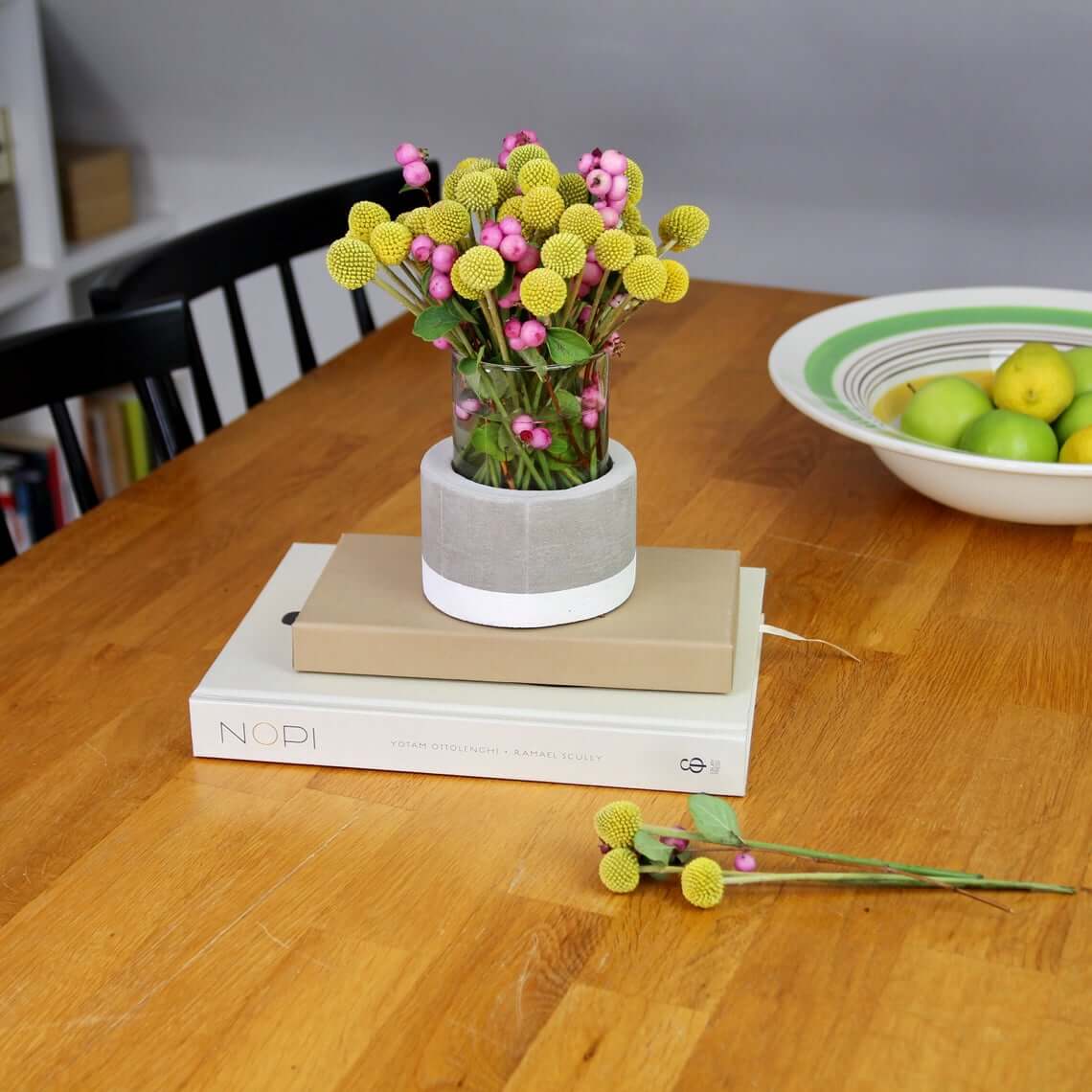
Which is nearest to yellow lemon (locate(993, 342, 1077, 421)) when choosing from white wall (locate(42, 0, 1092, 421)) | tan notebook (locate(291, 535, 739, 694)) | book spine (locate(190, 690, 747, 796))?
tan notebook (locate(291, 535, 739, 694))

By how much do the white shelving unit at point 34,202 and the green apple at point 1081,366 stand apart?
2119 millimetres

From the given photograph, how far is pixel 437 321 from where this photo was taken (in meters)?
0.90

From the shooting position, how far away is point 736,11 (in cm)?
231

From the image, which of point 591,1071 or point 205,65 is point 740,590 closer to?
point 591,1071

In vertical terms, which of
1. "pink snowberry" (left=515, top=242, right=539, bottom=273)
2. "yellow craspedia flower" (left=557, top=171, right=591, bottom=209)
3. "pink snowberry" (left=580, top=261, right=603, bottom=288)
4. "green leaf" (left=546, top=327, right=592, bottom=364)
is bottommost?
"green leaf" (left=546, top=327, right=592, bottom=364)

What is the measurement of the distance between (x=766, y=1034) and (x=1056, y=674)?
47 cm

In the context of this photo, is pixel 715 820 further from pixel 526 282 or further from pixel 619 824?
pixel 526 282

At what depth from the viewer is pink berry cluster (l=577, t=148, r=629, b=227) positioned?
0.88m

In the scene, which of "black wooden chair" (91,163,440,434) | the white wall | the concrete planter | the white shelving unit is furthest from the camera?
the white shelving unit

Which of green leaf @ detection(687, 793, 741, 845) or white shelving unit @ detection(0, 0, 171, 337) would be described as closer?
green leaf @ detection(687, 793, 741, 845)

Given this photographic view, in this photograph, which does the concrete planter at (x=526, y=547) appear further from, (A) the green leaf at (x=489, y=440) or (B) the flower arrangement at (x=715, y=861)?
(B) the flower arrangement at (x=715, y=861)

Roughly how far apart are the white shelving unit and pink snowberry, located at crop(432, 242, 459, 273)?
217cm

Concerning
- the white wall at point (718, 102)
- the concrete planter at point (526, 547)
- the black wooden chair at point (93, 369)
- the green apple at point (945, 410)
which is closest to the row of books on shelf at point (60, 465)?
the white wall at point (718, 102)

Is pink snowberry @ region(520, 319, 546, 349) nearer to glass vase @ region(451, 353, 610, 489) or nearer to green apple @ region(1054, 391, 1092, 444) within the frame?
glass vase @ region(451, 353, 610, 489)
